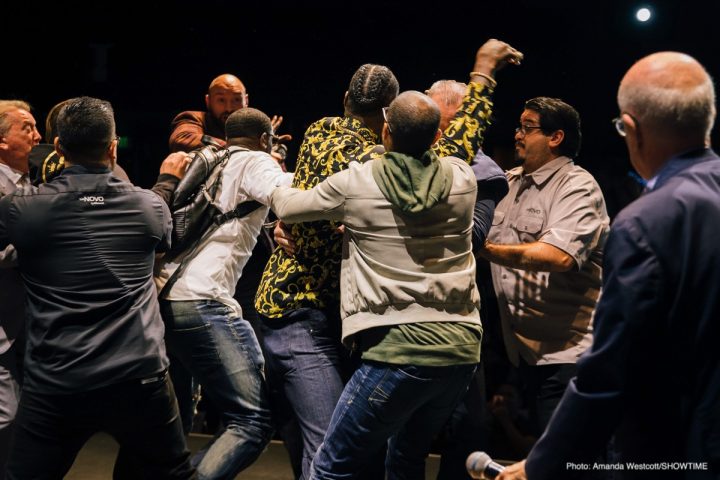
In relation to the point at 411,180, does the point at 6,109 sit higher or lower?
lower

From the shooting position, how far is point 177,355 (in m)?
2.98

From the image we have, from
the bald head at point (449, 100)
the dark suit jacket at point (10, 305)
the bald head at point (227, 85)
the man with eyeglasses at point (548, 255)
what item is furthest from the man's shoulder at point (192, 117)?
the bald head at point (449, 100)

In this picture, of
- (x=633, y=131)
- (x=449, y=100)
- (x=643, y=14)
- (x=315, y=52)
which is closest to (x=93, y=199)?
(x=449, y=100)

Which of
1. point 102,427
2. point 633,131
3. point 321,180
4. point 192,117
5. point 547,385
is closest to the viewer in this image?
point 633,131

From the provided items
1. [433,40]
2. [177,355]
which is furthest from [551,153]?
[433,40]

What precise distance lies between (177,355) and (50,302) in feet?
2.20

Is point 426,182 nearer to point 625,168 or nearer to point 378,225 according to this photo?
point 378,225

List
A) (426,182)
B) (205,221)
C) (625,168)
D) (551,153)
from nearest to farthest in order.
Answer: (426,182) → (205,221) → (551,153) → (625,168)

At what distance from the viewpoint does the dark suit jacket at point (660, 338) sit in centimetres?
149

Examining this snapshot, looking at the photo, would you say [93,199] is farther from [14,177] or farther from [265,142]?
[14,177]

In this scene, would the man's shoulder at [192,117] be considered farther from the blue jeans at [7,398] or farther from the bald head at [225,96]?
the blue jeans at [7,398]

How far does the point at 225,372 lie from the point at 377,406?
0.73 meters

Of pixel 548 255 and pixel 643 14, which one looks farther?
pixel 643 14

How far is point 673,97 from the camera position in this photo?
1.57 m
